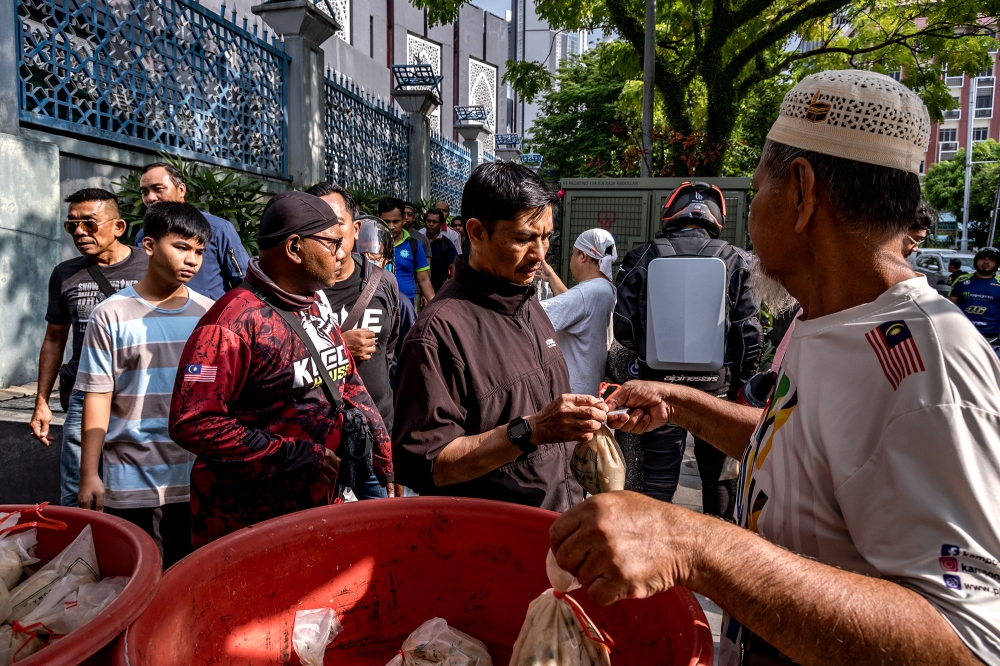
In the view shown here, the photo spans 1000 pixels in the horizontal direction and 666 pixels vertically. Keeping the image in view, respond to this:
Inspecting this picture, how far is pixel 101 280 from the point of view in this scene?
361 cm

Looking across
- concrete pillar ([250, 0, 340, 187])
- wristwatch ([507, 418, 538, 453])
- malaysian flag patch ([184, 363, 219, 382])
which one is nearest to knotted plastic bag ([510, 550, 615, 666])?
wristwatch ([507, 418, 538, 453])

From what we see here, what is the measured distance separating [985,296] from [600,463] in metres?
9.64

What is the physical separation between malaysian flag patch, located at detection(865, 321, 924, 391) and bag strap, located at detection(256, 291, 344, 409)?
182 centimetres

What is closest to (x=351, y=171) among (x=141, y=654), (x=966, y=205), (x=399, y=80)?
(x=399, y=80)

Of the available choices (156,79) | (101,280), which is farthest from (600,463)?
(156,79)

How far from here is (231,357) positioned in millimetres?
2189

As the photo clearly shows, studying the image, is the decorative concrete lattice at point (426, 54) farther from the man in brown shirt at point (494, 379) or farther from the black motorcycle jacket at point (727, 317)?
the man in brown shirt at point (494, 379)

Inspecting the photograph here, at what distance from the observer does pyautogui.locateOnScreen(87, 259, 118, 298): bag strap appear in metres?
3.60

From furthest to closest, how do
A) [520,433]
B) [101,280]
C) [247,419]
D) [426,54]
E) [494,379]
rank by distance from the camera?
[426,54] → [101,280] → [247,419] → [494,379] → [520,433]

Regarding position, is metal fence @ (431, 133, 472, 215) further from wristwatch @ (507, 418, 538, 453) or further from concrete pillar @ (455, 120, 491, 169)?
wristwatch @ (507, 418, 538, 453)

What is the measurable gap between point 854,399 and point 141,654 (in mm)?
1170

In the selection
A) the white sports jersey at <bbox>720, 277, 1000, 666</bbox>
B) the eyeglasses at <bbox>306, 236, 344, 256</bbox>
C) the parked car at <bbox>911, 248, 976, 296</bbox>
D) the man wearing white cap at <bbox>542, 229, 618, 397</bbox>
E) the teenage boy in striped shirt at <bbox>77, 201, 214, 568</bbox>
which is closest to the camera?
the white sports jersey at <bbox>720, 277, 1000, 666</bbox>

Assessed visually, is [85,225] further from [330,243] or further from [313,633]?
[313,633]

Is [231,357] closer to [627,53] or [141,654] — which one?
[141,654]
